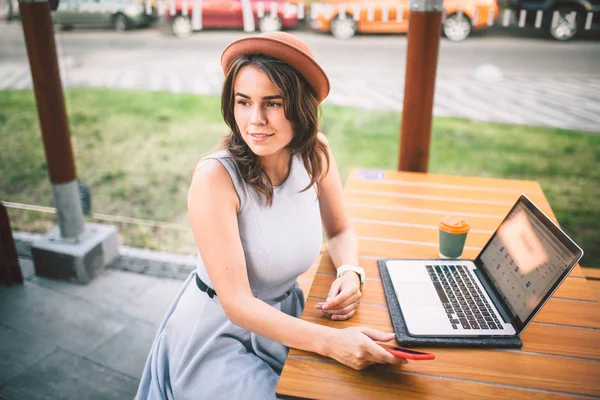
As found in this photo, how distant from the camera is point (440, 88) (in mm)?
6414

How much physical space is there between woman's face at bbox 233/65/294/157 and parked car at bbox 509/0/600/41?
7.10 ft

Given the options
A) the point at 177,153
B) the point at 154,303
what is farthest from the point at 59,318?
the point at 177,153

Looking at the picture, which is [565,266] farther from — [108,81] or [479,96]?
[108,81]

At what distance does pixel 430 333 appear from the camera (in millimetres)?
1389

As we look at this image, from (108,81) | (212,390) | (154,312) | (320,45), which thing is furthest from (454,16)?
(108,81)

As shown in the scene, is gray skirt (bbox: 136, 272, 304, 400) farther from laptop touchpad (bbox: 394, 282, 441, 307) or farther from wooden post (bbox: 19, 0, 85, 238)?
wooden post (bbox: 19, 0, 85, 238)

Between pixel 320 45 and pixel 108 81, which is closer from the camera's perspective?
pixel 320 45

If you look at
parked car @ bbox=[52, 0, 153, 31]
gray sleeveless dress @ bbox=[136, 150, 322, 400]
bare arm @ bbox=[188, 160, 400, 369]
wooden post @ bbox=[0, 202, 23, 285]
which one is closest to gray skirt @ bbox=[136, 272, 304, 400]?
gray sleeveless dress @ bbox=[136, 150, 322, 400]

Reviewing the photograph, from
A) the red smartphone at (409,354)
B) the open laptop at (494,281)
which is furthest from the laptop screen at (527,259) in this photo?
the red smartphone at (409,354)

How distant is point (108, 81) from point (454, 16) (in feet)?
16.8

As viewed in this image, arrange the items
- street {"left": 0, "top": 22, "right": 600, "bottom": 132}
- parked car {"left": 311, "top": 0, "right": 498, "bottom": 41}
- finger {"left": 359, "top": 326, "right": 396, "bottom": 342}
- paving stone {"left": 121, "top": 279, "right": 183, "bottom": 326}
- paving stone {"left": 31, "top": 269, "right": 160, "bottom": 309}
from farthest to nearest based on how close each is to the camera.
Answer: street {"left": 0, "top": 22, "right": 600, "bottom": 132} → parked car {"left": 311, "top": 0, "right": 498, "bottom": 41} → paving stone {"left": 31, "top": 269, "right": 160, "bottom": 309} → paving stone {"left": 121, "top": 279, "right": 183, "bottom": 326} → finger {"left": 359, "top": 326, "right": 396, "bottom": 342}

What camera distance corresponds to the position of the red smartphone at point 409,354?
1.23 m

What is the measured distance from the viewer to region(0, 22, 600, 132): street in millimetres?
3992

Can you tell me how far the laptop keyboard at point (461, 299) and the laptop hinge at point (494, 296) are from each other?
1.0 inches
